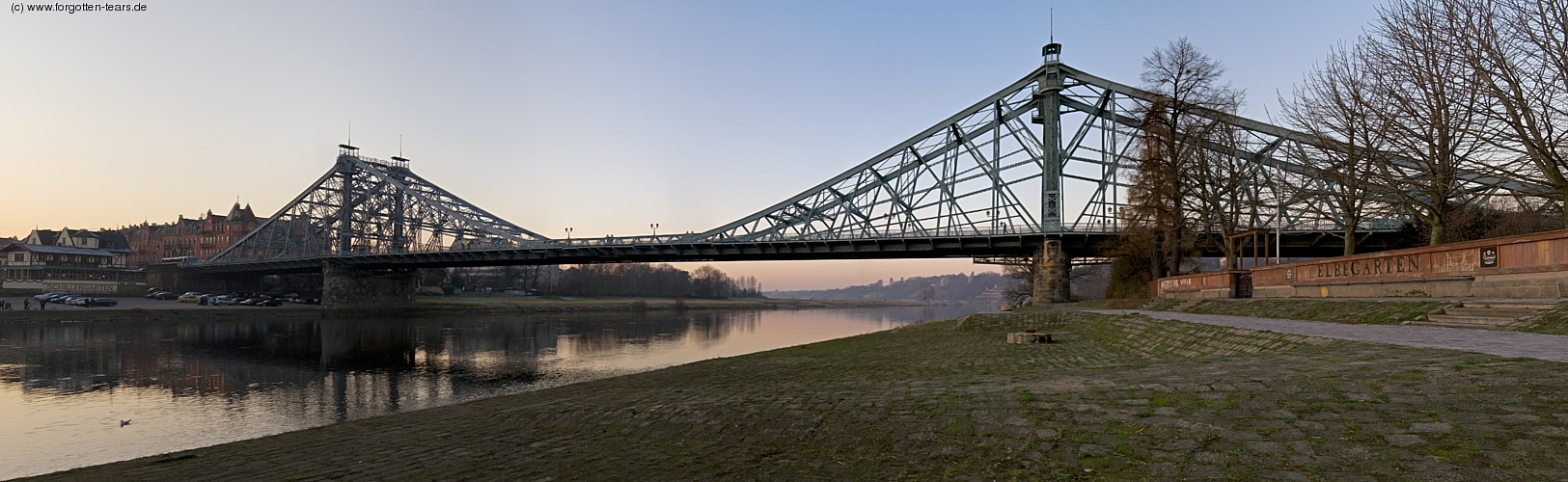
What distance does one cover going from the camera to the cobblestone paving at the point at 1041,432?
561 cm

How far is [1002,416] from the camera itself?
756 centimetres

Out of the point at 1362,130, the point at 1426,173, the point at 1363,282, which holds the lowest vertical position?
the point at 1363,282

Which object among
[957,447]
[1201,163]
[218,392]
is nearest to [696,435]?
[957,447]

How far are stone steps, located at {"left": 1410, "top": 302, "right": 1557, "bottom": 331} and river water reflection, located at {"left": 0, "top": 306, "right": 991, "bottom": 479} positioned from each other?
22576 millimetres

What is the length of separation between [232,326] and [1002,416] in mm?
65612

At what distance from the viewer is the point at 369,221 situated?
96312mm

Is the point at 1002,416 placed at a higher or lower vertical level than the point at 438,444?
higher

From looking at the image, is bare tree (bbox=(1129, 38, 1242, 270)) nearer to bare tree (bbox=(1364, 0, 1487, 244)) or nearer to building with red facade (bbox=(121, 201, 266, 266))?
bare tree (bbox=(1364, 0, 1487, 244))

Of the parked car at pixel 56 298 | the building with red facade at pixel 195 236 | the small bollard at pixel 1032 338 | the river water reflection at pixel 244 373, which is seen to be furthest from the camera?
the building with red facade at pixel 195 236

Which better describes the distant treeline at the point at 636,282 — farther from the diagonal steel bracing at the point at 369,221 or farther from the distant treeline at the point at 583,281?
the diagonal steel bracing at the point at 369,221

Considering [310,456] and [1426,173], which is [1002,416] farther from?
[1426,173]

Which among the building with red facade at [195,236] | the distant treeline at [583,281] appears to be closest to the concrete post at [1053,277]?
the distant treeline at [583,281]

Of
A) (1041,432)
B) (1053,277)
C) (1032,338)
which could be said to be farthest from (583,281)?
(1041,432)

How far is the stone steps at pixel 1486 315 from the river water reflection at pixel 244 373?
22.6 metres
